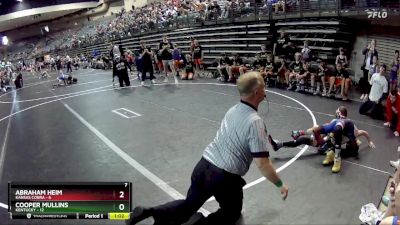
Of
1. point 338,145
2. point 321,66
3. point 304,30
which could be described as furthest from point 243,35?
point 338,145

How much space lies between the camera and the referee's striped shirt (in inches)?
137

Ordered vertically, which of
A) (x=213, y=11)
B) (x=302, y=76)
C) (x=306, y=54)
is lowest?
(x=302, y=76)

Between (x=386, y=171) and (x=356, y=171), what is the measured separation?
18.3 inches

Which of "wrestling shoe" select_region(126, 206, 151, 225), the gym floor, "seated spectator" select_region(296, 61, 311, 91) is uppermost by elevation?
"seated spectator" select_region(296, 61, 311, 91)

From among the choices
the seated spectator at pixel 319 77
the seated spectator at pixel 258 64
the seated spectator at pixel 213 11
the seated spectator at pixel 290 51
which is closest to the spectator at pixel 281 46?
the seated spectator at pixel 290 51

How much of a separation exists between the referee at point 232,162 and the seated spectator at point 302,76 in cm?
990

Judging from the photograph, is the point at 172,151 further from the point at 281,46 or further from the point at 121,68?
the point at 121,68

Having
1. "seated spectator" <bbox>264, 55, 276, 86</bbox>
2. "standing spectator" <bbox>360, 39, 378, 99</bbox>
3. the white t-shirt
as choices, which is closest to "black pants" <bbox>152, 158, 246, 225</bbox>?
the white t-shirt

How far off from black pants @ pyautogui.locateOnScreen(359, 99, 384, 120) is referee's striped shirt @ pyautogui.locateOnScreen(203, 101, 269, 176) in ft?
22.5

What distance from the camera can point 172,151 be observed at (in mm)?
7555

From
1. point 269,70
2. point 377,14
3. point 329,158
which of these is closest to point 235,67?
point 269,70

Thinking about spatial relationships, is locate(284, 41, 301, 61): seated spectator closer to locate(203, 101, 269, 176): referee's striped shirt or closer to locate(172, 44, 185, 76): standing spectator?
locate(172, 44, 185, 76): standing spectator

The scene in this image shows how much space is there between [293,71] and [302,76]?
2.17 feet

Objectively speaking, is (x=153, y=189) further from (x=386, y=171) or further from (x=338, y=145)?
(x=386, y=171)
